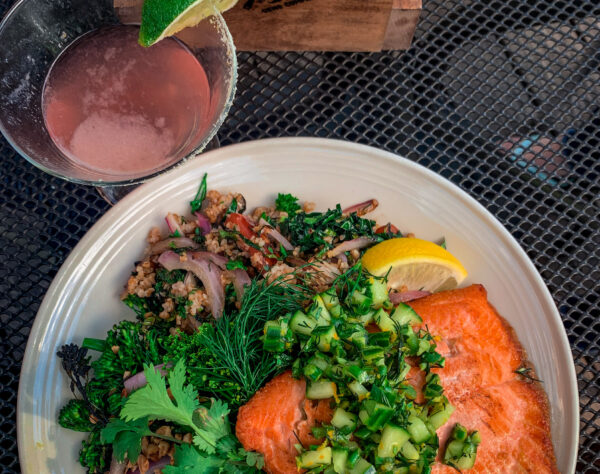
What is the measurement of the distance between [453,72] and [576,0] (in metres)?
0.70

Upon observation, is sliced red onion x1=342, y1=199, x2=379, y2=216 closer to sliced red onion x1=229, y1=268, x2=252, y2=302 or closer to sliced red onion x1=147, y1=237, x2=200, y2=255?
sliced red onion x1=229, y1=268, x2=252, y2=302

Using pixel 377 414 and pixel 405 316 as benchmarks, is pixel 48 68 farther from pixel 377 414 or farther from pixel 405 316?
pixel 377 414

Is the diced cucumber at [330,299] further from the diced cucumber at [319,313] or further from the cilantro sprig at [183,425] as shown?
the cilantro sprig at [183,425]

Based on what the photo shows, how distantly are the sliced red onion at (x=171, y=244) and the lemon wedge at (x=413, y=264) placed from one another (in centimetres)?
66

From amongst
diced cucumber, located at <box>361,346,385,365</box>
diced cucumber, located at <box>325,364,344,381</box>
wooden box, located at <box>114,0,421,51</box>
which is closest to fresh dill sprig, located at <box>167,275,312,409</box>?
diced cucumber, located at <box>325,364,344,381</box>

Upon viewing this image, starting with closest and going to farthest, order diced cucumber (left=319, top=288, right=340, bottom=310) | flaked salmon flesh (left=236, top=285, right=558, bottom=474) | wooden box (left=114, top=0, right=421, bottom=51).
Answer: flaked salmon flesh (left=236, top=285, right=558, bottom=474) → diced cucumber (left=319, top=288, right=340, bottom=310) → wooden box (left=114, top=0, right=421, bottom=51)

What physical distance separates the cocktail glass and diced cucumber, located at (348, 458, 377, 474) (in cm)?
112

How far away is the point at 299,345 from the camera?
77.4 inches

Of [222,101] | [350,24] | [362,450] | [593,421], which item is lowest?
[593,421]

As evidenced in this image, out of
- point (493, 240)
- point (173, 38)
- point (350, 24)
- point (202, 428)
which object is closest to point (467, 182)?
point (493, 240)

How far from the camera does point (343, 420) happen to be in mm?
1849

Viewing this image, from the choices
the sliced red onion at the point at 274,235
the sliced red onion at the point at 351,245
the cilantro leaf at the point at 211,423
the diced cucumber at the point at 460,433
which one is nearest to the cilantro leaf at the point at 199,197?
the sliced red onion at the point at 274,235

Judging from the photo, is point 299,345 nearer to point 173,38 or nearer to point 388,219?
point 388,219

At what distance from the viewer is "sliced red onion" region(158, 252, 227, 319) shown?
2.13 metres
